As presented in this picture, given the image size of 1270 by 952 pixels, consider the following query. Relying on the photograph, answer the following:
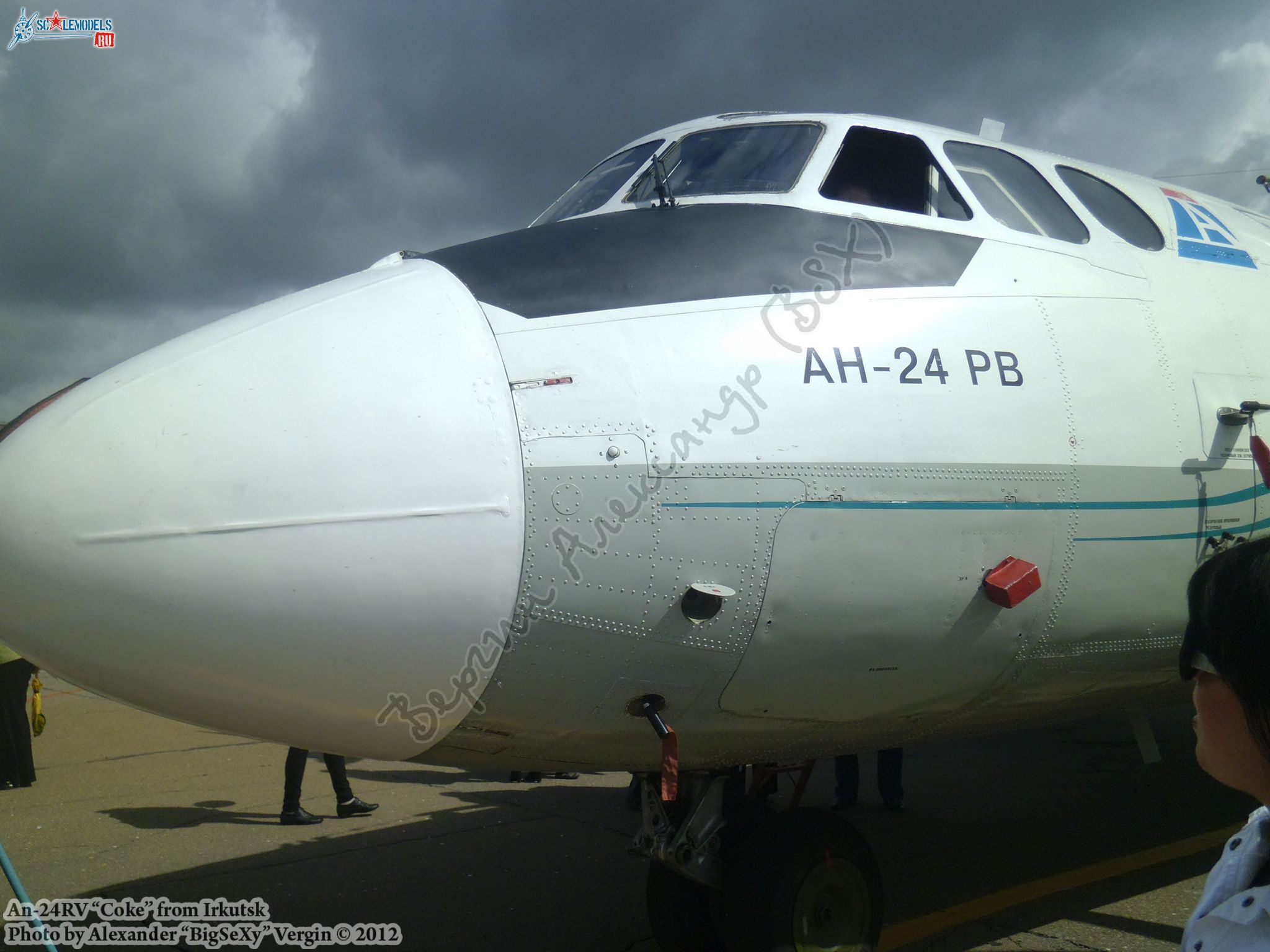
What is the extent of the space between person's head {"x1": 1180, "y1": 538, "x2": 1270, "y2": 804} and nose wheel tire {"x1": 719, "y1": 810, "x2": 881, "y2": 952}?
2.30m

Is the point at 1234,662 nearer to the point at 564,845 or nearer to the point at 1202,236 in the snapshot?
the point at 1202,236

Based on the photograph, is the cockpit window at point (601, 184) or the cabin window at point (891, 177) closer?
the cabin window at point (891, 177)

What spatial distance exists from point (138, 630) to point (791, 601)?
6.14ft

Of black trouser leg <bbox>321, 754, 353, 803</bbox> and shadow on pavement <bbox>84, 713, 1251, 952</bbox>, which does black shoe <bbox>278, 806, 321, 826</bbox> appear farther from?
black trouser leg <bbox>321, 754, 353, 803</bbox>

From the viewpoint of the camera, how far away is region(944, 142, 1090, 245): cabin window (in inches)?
160

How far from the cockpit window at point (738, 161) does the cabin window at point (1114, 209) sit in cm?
135

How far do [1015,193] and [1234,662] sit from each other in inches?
128

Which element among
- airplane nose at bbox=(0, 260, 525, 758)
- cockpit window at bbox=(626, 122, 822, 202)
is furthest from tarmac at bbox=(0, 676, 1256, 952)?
cockpit window at bbox=(626, 122, 822, 202)

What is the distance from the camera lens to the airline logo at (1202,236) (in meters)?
4.65

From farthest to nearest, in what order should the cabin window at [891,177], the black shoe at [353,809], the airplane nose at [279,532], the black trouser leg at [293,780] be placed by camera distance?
the black shoe at [353,809] → the black trouser leg at [293,780] → the cabin window at [891,177] → the airplane nose at [279,532]

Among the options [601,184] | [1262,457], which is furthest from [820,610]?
[601,184]
